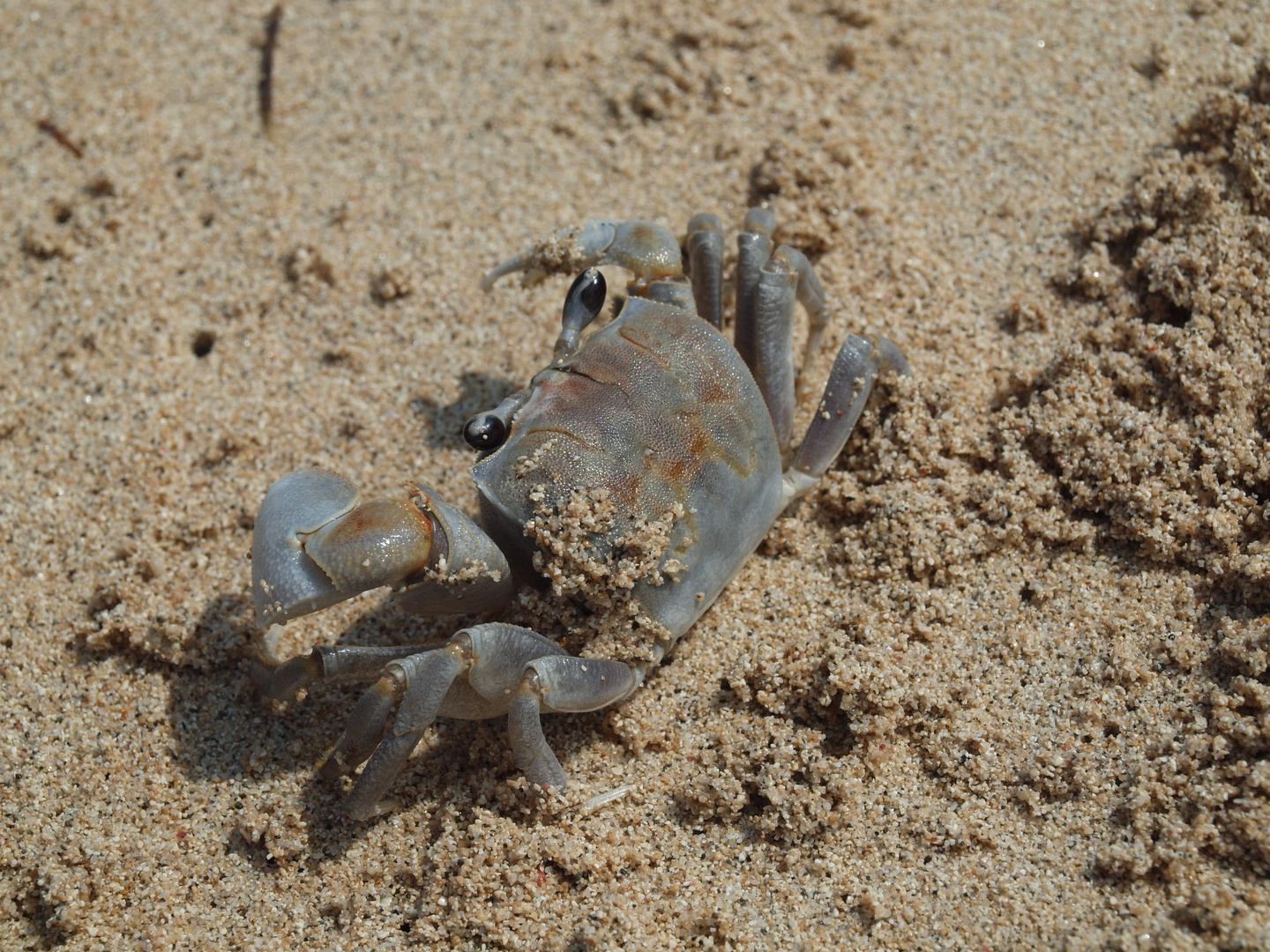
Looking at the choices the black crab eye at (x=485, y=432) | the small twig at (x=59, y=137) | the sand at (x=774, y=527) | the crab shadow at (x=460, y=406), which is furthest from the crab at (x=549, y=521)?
the small twig at (x=59, y=137)

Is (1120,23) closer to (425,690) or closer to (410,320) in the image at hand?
(410,320)

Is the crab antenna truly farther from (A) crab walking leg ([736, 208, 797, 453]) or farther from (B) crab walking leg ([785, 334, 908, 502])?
(B) crab walking leg ([785, 334, 908, 502])

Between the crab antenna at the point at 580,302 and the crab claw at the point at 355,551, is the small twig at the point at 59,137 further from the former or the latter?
the crab antenna at the point at 580,302

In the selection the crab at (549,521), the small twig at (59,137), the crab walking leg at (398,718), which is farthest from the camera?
the small twig at (59,137)

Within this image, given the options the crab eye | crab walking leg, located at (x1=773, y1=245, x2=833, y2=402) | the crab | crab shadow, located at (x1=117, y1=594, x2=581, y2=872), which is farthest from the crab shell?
crab shadow, located at (x1=117, y1=594, x2=581, y2=872)

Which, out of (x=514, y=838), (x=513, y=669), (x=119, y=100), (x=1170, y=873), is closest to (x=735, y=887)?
(x=514, y=838)

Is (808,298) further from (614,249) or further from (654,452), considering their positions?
(654,452)

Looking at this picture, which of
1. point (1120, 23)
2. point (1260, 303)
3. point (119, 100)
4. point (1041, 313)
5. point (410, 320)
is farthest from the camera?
point (119, 100)
